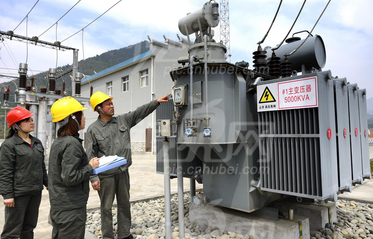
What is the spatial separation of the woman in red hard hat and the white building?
43.4ft

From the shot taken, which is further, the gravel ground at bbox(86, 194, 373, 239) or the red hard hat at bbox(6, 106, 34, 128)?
the gravel ground at bbox(86, 194, 373, 239)

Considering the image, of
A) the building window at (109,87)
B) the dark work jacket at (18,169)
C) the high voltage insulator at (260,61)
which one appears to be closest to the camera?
the dark work jacket at (18,169)

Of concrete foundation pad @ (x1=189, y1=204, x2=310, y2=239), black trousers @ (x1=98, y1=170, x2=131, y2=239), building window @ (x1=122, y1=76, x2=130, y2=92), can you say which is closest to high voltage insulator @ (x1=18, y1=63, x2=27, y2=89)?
black trousers @ (x1=98, y1=170, x2=131, y2=239)

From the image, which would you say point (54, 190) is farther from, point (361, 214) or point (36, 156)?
point (361, 214)

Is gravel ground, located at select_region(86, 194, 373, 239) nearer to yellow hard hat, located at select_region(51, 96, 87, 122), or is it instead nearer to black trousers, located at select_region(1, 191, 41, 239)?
black trousers, located at select_region(1, 191, 41, 239)

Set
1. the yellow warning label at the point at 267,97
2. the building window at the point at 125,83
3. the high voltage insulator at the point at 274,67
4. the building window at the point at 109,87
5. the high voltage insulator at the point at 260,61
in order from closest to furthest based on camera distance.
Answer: the yellow warning label at the point at 267,97
the high voltage insulator at the point at 274,67
the high voltage insulator at the point at 260,61
the building window at the point at 125,83
the building window at the point at 109,87

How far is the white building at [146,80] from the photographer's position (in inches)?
651

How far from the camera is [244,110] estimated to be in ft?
11.0

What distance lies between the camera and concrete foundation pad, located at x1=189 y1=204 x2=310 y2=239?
10.6ft

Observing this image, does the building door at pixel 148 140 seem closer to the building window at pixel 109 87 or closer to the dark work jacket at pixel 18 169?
the building window at pixel 109 87

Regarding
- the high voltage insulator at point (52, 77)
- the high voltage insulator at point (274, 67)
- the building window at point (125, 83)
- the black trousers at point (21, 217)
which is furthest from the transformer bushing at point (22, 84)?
the building window at point (125, 83)

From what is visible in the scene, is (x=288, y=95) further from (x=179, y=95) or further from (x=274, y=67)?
(x=179, y=95)

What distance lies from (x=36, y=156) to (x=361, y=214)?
209 inches

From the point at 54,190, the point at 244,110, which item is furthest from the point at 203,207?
the point at 54,190
